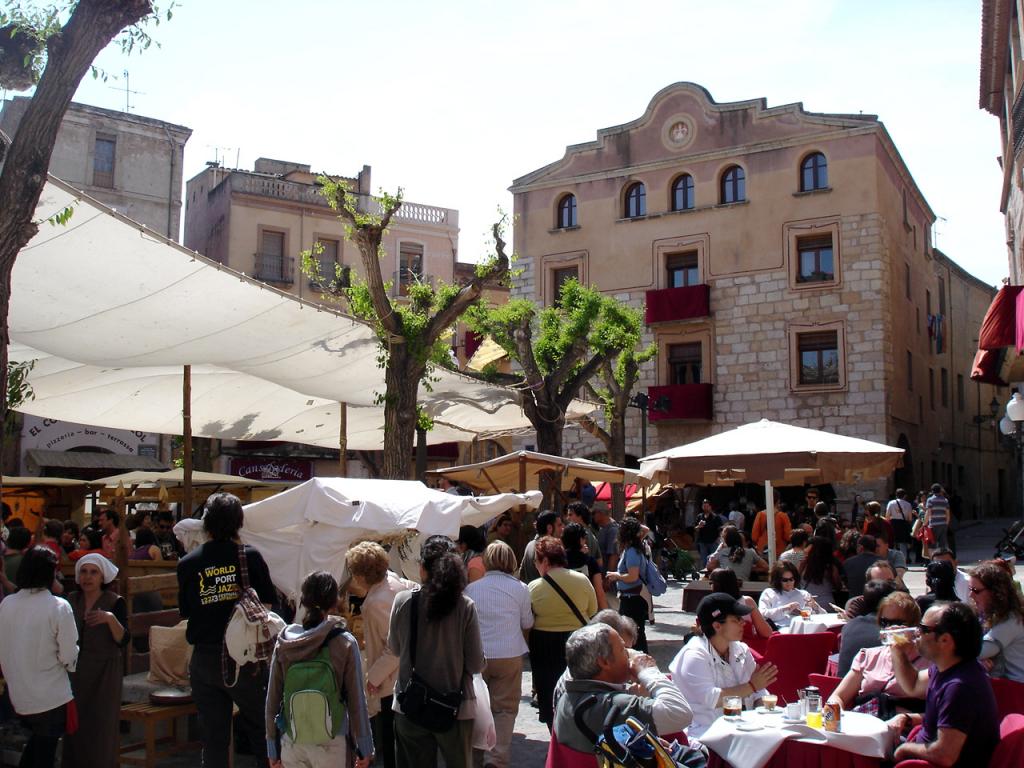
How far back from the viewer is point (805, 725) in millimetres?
4941

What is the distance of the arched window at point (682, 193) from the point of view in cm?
3011

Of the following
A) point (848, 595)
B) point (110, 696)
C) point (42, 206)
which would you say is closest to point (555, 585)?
point (110, 696)

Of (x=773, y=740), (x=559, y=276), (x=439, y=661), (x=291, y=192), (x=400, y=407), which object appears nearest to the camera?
(x=773, y=740)

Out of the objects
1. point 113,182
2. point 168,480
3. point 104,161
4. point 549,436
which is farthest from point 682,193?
point 168,480

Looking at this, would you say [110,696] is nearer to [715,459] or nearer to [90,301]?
[90,301]

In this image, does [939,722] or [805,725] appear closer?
[939,722]

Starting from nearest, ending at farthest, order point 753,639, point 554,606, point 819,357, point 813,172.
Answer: point 554,606 < point 753,639 < point 819,357 < point 813,172

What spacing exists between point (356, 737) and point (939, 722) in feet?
8.56

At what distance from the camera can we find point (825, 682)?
6.31 m

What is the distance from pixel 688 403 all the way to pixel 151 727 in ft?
77.7

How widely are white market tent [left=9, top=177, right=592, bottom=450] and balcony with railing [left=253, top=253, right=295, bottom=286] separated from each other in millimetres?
16955

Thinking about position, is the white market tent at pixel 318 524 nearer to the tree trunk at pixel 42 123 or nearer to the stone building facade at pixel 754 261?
the tree trunk at pixel 42 123

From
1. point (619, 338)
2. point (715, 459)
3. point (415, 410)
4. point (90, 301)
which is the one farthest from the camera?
point (619, 338)

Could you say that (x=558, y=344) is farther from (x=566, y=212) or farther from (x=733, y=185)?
(x=566, y=212)
